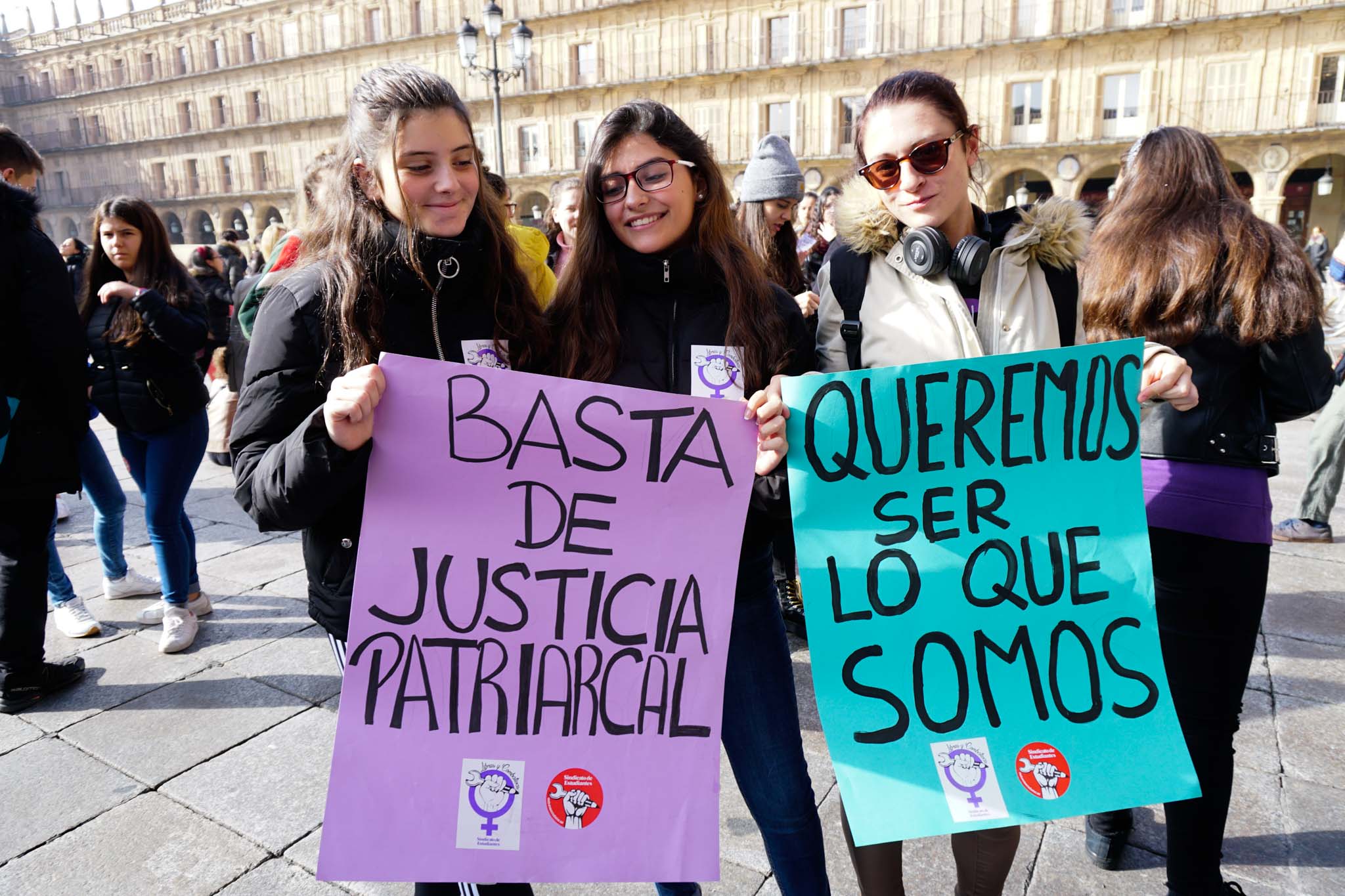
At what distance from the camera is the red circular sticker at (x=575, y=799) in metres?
1.43

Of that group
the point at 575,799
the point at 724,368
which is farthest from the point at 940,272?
the point at 575,799

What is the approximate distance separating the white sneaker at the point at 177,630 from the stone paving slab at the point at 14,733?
55 cm

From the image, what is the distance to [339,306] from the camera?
4.72ft

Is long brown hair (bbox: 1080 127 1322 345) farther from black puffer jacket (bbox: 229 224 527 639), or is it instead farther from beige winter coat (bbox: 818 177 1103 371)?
black puffer jacket (bbox: 229 224 527 639)

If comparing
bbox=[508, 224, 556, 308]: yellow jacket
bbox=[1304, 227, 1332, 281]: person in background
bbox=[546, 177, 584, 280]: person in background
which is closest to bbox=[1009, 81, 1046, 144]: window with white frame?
bbox=[1304, 227, 1332, 281]: person in background

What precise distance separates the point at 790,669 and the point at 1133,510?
700 millimetres

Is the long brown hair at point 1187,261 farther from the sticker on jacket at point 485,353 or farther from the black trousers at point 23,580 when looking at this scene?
the black trousers at point 23,580

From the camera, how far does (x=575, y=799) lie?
1.44m

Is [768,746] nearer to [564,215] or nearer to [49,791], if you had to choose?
[49,791]

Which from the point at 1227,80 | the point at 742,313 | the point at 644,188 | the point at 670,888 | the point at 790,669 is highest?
the point at 1227,80

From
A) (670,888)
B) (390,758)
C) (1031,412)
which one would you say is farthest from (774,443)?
(670,888)

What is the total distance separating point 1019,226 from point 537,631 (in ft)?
3.84

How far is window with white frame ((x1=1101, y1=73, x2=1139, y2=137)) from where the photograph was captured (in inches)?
894

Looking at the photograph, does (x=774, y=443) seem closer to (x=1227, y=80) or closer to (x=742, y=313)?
(x=742, y=313)
